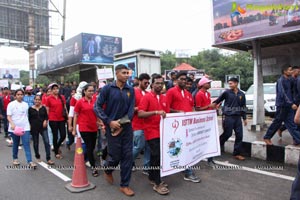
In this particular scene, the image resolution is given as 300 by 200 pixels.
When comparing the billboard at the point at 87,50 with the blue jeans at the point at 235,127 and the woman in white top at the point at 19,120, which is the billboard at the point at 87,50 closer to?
the woman in white top at the point at 19,120

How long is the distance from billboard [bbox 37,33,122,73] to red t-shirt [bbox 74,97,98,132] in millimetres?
12369

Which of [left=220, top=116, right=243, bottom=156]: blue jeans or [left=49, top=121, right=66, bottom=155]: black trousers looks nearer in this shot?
[left=220, top=116, right=243, bottom=156]: blue jeans

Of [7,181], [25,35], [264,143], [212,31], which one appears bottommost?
[7,181]

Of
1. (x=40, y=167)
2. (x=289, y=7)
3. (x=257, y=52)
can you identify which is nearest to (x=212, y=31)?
(x=257, y=52)

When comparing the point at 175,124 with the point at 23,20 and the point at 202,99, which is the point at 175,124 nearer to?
the point at 202,99

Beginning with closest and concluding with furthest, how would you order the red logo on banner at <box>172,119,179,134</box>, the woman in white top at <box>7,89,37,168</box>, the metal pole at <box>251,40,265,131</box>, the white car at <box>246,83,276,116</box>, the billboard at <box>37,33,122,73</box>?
the red logo on banner at <box>172,119,179,134</box>
the woman in white top at <box>7,89,37,168</box>
the metal pole at <box>251,40,265,131</box>
the white car at <box>246,83,276,116</box>
the billboard at <box>37,33,122,73</box>

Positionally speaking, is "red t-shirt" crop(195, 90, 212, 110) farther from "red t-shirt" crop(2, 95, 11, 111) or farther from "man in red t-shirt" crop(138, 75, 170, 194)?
"red t-shirt" crop(2, 95, 11, 111)

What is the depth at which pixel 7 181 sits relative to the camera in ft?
16.0

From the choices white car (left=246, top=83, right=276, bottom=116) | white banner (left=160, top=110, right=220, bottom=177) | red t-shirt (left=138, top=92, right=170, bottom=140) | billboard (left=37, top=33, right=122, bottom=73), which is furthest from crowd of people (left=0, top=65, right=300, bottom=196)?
billboard (left=37, top=33, right=122, bottom=73)

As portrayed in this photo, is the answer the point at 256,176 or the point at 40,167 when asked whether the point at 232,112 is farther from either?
the point at 40,167

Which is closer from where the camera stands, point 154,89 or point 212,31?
point 154,89

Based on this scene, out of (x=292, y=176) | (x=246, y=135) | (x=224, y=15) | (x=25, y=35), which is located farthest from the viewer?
(x=25, y=35)

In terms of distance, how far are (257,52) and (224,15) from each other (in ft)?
4.92

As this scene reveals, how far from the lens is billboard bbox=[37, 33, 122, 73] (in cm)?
1725
